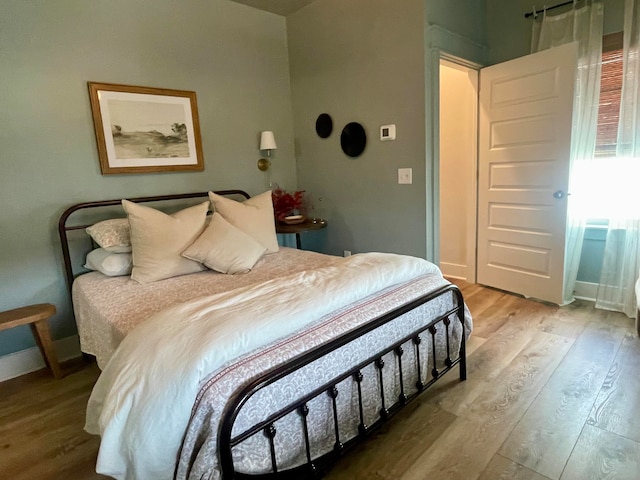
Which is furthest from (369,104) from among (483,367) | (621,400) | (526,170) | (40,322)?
(40,322)

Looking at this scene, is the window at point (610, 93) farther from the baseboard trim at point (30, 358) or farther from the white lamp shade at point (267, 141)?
the baseboard trim at point (30, 358)

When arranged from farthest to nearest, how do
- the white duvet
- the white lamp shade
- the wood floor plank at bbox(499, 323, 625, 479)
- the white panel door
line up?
the white lamp shade, the white panel door, the wood floor plank at bbox(499, 323, 625, 479), the white duvet

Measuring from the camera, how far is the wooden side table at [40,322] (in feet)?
7.41

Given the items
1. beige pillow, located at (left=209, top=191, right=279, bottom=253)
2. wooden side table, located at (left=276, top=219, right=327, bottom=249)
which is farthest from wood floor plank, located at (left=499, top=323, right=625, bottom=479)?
wooden side table, located at (left=276, top=219, right=327, bottom=249)

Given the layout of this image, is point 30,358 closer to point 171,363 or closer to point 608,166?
point 171,363

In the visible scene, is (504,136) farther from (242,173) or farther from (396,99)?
(242,173)

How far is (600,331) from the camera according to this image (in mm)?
2682

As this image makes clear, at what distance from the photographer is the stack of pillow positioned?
227 centimetres

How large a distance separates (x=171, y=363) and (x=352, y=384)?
0.77 meters

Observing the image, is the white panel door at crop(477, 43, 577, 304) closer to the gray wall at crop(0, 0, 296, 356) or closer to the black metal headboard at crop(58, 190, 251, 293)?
the gray wall at crop(0, 0, 296, 356)

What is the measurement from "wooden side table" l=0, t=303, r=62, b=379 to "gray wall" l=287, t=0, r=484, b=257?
2331mm

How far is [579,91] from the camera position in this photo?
2.95m

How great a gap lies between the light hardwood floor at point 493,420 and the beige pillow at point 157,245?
2.83 feet

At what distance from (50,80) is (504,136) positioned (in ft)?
11.6
